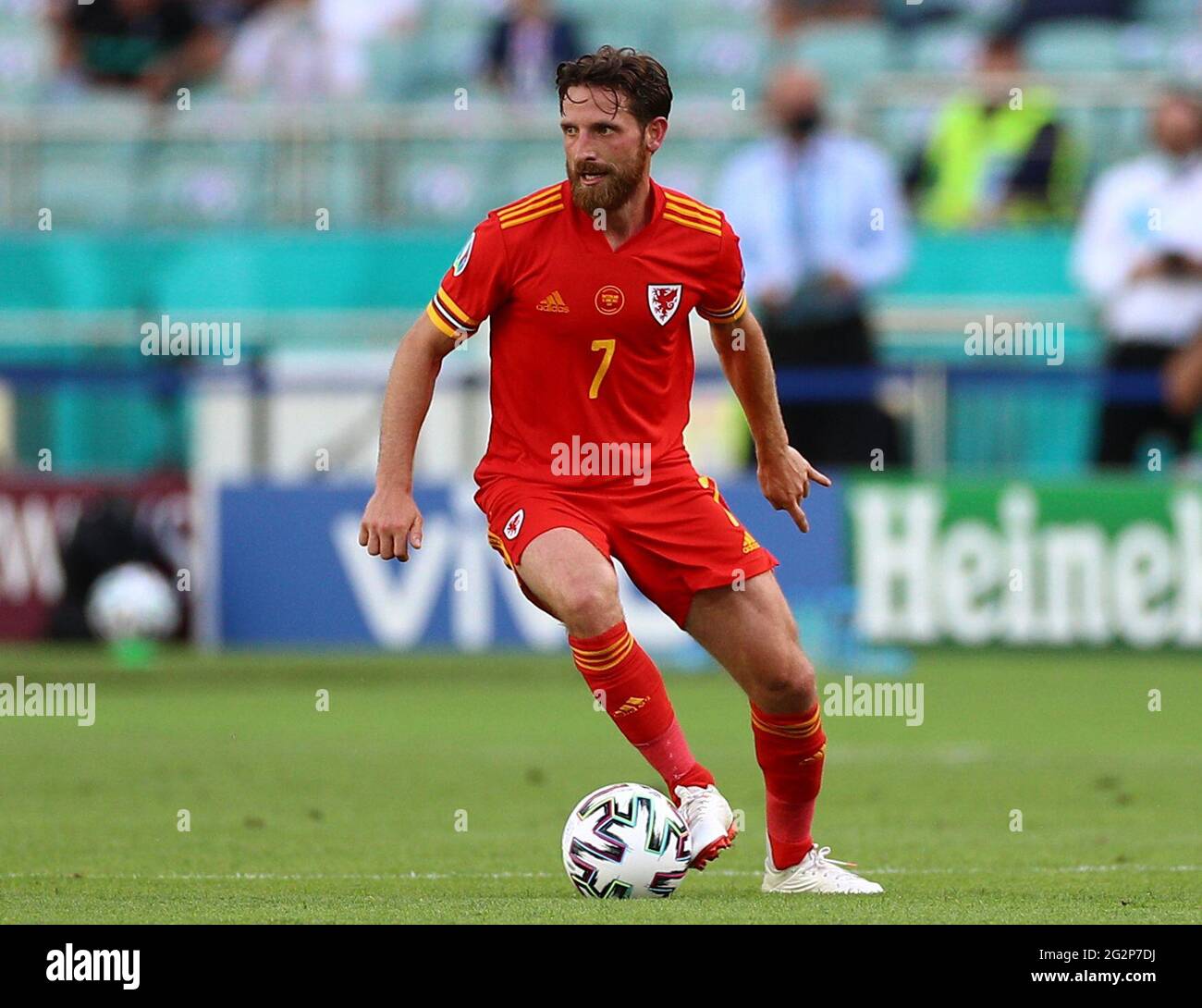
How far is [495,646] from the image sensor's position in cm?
1627

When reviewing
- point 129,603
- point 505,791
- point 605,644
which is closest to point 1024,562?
point 129,603

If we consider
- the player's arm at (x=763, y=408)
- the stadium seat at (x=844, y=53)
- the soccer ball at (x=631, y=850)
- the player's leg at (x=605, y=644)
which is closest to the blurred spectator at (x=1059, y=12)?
the stadium seat at (x=844, y=53)

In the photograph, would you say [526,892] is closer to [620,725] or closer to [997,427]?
[620,725]

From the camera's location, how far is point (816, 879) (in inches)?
292

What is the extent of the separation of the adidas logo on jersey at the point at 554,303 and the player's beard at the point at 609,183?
0.87ft

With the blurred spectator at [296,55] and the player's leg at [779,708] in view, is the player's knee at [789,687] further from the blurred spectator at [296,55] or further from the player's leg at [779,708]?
the blurred spectator at [296,55]

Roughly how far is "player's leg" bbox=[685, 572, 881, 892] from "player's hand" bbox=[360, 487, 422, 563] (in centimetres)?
90

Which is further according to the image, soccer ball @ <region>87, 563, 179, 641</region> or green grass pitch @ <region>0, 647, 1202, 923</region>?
soccer ball @ <region>87, 563, 179, 641</region>

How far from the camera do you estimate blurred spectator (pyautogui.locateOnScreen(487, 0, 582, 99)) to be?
759 inches

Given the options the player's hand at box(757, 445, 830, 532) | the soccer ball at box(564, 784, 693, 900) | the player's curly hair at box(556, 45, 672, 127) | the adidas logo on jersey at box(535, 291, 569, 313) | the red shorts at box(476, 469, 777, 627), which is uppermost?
the player's curly hair at box(556, 45, 672, 127)

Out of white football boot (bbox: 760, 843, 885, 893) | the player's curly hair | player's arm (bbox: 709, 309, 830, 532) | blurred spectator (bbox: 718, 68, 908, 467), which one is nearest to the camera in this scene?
the player's curly hair

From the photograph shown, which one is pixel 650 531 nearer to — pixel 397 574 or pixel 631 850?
pixel 631 850

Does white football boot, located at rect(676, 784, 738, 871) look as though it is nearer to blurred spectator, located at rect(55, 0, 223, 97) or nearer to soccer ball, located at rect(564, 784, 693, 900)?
soccer ball, located at rect(564, 784, 693, 900)

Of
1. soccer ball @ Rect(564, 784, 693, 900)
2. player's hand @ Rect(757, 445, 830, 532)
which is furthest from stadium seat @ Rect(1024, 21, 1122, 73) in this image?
soccer ball @ Rect(564, 784, 693, 900)
